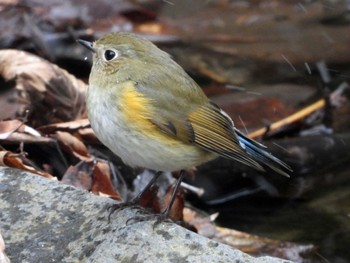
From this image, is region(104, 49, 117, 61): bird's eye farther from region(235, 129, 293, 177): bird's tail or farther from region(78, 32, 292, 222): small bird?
region(235, 129, 293, 177): bird's tail

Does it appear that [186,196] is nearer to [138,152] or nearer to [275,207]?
[275,207]

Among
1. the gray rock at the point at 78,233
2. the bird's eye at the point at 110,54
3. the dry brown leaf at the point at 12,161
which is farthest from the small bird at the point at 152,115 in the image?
the dry brown leaf at the point at 12,161

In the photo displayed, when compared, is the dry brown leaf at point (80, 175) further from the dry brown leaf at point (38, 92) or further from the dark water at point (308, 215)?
the dark water at point (308, 215)

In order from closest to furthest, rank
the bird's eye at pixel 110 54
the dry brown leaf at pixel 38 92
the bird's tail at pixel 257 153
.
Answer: the bird's eye at pixel 110 54
the bird's tail at pixel 257 153
the dry brown leaf at pixel 38 92

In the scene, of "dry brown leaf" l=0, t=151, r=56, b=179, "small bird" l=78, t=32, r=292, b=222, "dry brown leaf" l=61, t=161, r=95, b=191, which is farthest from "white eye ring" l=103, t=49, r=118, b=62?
"dry brown leaf" l=61, t=161, r=95, b=191

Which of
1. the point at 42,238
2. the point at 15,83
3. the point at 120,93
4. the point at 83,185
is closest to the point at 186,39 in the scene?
the point at 15,83

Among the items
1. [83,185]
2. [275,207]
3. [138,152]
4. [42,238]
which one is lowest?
[275,207]
